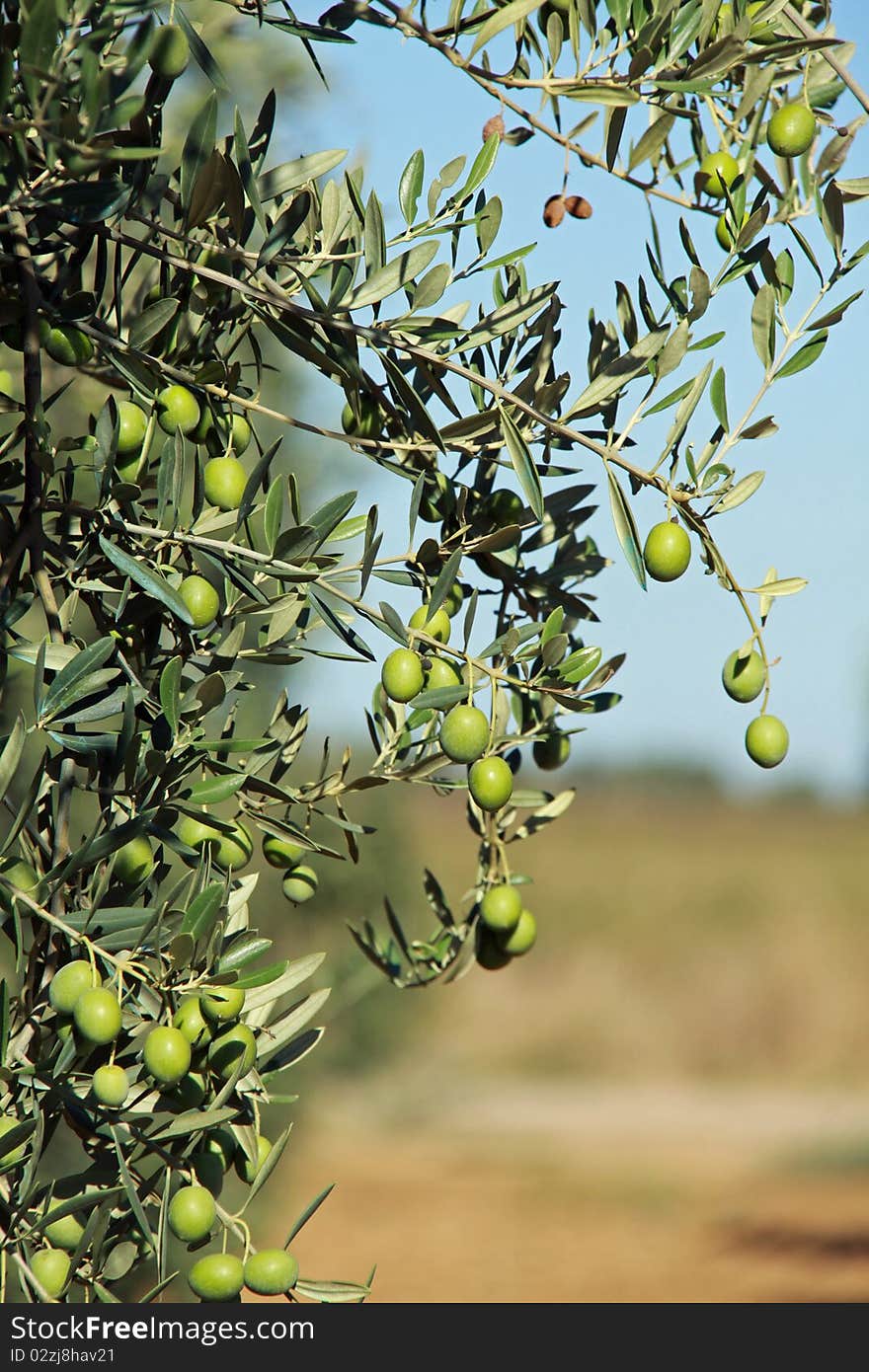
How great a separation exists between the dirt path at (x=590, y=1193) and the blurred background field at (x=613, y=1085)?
28 mm

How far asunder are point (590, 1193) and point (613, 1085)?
3.49 metres

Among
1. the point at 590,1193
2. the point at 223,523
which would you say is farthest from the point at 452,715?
the point at 590,1193

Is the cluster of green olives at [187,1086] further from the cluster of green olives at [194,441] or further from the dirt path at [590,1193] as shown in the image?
the dirt path at [590,1193]

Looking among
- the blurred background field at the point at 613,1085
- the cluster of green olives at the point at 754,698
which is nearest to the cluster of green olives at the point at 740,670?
the cluster of green olives at the point at 754,698

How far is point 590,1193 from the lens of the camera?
31.0 feet

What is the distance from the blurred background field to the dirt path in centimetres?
3

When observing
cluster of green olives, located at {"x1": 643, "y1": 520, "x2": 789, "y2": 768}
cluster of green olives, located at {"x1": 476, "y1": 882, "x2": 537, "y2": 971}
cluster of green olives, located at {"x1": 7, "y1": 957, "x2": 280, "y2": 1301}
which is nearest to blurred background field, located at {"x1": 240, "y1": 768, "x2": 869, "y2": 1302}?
cluster of green olives, located at {"x1": 476, "y1": 882, "x2": 537, "y2": 971}

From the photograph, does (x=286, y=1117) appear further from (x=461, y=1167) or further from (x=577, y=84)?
(x=577, y=84)

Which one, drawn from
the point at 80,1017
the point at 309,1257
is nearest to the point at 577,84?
the point at 80,1017

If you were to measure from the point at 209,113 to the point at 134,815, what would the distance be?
485 mm

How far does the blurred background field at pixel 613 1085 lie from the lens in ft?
25.0

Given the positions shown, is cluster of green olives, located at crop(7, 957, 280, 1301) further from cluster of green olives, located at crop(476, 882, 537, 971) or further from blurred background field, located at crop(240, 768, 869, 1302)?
blurred background field, located at crop(240, 768, 869, 1302)

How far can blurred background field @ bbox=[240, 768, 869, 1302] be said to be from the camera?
763 centimetres

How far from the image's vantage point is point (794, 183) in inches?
47.6
